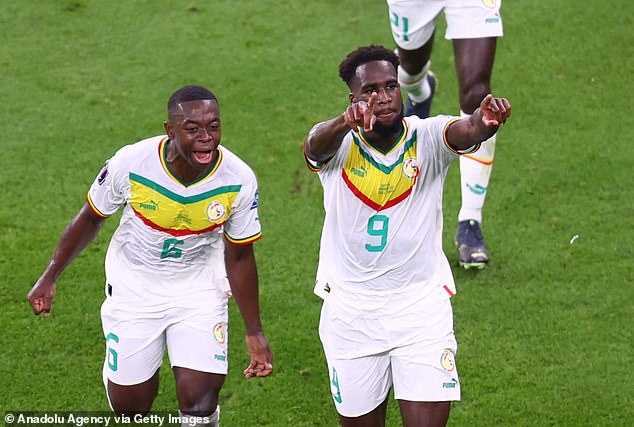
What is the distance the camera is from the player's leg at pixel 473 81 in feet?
23.7

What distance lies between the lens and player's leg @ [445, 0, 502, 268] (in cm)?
723

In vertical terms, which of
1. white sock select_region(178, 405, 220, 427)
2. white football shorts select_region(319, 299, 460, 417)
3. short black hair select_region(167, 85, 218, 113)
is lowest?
white sock select_region(178, 405, 220, 427)

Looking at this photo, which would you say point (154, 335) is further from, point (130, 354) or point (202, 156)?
point (202, 156)

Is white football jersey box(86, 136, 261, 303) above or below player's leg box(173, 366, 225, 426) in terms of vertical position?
above

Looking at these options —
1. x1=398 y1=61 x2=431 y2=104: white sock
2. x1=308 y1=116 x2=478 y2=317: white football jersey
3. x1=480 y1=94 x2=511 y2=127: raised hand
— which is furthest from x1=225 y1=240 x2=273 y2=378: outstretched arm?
x1=398 y1=61 x2=431 y2=104: white sock

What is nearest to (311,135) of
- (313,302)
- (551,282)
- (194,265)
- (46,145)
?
(194,265)

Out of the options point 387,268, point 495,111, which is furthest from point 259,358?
point 495,111

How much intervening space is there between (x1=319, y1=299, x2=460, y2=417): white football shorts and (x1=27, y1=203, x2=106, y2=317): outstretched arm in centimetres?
133

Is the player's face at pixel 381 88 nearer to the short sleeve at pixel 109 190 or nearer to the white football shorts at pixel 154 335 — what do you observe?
the short sleeve at pixel 109 190

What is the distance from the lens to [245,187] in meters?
5.74

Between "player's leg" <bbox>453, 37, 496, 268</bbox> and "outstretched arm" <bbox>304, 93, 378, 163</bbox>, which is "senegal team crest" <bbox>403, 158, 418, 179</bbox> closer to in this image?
"outstretched arm" <bbox>304, 93, 378, 163</bbox>

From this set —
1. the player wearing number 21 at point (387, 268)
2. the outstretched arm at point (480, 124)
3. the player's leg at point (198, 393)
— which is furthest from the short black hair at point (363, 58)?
the player's leg at point (198, 393)

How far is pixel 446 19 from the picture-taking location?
7.57 meters

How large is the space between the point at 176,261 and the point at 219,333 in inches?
17.0
